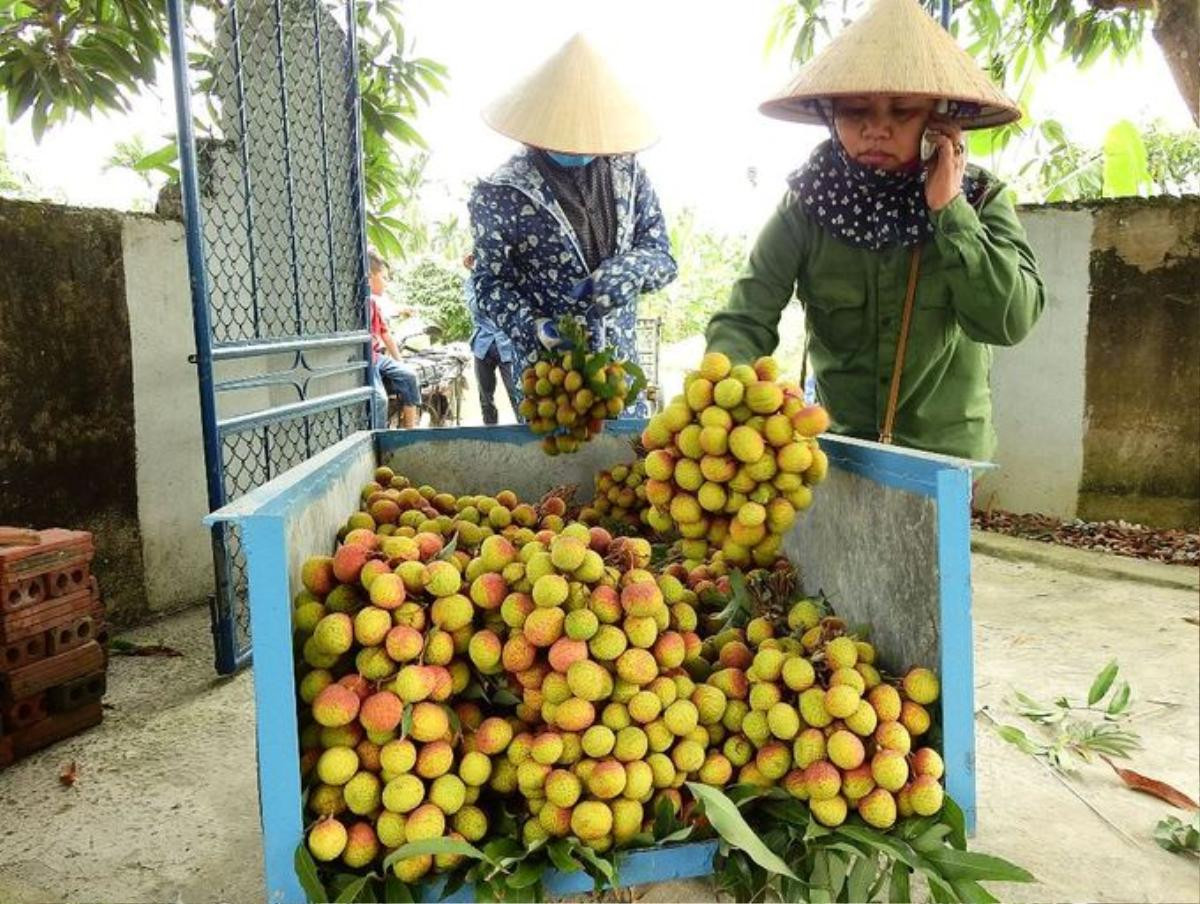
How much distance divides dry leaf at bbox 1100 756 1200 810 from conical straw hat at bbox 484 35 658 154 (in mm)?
2055

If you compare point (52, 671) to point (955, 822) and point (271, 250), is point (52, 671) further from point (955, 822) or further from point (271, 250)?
point (955, 822)

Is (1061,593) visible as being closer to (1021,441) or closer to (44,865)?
(1021,441)

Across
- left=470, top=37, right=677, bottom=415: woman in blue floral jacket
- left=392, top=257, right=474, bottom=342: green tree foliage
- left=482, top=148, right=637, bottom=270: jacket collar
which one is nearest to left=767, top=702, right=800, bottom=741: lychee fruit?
left=470, top=37, right=677, bottom=415: woman in blue floral jacket

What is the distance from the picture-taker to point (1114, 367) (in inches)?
183

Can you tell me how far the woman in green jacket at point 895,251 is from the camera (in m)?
1.70

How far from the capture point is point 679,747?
3.88ft

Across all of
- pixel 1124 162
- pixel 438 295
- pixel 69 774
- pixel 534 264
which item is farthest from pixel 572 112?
pixel 438 295

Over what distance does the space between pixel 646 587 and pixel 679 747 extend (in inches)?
8.8

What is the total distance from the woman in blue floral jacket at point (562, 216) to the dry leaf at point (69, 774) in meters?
1.59

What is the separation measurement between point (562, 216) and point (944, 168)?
1.21 m

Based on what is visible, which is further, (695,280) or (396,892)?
(695,280)

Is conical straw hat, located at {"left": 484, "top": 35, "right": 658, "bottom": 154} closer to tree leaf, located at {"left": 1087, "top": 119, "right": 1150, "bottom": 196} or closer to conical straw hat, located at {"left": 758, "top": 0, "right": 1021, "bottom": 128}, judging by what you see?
conical straw hat, located at {"left": 758, "top": 0, "right": 1021, "bottom": 128}

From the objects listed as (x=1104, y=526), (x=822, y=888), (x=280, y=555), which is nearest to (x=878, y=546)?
(x=822, y=888)

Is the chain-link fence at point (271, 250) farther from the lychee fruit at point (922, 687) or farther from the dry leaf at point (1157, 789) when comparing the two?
the dry leaf at point (1157, 789)
